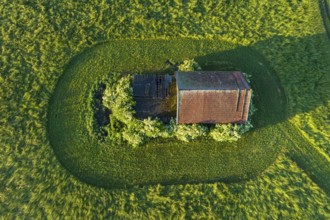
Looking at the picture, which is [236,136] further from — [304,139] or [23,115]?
[23,115]

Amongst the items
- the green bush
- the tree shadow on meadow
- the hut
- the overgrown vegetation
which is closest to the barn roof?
the hut

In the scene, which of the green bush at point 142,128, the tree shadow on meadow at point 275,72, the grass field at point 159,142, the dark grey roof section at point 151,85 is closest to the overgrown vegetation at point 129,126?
the green bush at point 142,128

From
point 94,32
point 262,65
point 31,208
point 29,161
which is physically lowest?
point 31,208

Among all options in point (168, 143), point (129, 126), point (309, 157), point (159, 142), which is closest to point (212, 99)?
point (168, 143)

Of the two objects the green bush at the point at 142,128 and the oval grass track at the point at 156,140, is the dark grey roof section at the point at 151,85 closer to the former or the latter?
the green bush at the point at 142,128

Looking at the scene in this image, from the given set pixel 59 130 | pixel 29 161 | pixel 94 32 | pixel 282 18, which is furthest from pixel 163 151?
pixel 282 18
